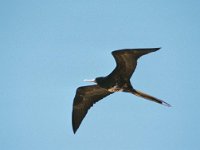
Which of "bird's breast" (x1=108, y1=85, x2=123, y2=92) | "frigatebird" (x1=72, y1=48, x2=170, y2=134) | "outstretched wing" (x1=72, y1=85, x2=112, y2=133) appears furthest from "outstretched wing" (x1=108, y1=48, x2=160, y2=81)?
"outstretched wing" (x1=72, y1=85, x2=112, y2=133)

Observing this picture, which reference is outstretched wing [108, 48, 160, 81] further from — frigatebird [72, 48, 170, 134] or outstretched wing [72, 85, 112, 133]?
outstretched wing [72, 85, 112, 133]

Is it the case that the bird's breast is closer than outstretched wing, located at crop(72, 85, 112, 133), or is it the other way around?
the bird's breast

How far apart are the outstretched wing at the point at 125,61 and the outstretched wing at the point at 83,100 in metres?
1.09

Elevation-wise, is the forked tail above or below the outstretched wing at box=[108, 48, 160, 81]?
below

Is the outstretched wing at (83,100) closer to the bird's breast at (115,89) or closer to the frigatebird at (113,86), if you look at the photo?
the frigatebird at (113,86)

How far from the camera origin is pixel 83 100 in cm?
1045

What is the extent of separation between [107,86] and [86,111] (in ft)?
4.42

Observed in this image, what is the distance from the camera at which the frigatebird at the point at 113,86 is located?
8773 mm

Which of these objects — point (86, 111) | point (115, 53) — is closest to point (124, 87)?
point (115, 53)

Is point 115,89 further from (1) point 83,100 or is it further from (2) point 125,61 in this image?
(1) point 83,100

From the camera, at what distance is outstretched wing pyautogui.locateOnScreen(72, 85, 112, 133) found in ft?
33.9

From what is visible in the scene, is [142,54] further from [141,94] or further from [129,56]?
[141,94]

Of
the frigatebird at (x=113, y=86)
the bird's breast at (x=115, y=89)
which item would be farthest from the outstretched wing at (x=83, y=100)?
the bird's breast at (x=115, y=89)

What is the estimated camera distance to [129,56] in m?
8.84
